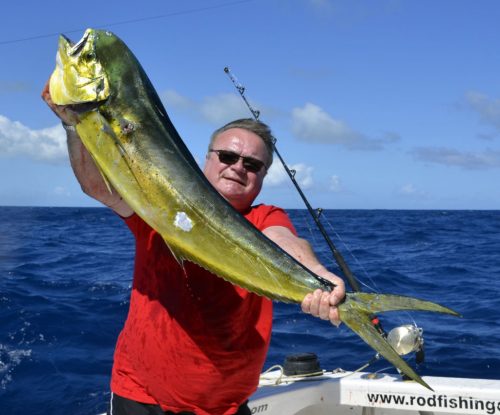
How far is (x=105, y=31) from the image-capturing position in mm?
2242

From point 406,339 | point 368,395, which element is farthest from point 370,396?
point 406,339

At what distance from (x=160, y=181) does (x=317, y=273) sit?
0.68m

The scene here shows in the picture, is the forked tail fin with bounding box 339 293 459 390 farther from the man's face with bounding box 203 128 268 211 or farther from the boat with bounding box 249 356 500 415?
the boat with bounding box 249 356 500 415

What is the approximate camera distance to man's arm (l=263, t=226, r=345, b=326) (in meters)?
2.15

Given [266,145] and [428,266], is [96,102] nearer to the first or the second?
[266,145]

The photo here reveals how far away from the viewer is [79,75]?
2160 mm

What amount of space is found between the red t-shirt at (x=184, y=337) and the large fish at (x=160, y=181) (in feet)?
1.23

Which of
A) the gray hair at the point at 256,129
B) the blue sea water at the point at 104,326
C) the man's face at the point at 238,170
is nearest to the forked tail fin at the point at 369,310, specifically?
the man's face at the point at 238,170

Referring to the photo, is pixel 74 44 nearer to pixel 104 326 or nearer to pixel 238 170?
pixel 238 170

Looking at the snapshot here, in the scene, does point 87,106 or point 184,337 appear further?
point 184,337

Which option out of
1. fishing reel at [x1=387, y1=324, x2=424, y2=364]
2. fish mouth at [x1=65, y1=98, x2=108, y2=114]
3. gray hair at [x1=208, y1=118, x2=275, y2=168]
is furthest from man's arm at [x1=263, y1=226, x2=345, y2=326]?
fishing reel at [x1=387, y1=324, x2=424, y2=364]

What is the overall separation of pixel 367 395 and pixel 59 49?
3.05 m

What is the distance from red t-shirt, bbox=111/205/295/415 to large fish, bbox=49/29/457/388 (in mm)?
375

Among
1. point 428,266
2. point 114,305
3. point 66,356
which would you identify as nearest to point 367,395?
point 66,356
